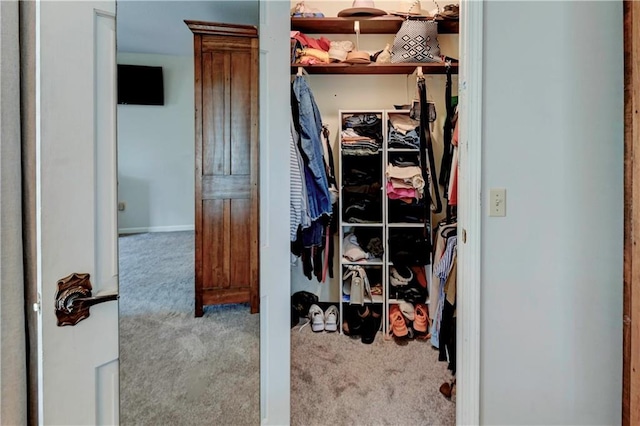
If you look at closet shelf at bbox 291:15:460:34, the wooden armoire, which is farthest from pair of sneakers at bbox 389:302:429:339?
closet shelf at bbox 291:15:460:34

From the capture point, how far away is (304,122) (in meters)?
1.86

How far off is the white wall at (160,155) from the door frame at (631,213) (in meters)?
1.46

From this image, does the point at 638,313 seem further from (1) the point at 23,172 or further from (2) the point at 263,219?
(1) the point at 23,172

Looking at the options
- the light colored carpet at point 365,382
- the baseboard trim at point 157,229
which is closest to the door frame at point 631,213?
the light colored carpet at point 365,382

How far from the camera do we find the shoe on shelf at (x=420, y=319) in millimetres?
2410

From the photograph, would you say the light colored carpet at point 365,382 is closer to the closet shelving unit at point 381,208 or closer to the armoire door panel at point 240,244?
the closet shelving unit at point 381,208

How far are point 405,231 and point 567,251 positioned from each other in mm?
1254

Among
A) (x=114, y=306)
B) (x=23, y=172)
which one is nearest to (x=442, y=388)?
(x=114, y=306)

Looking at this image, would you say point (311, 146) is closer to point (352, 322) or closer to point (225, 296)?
point (225, 296)

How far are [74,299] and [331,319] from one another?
80.1 inches

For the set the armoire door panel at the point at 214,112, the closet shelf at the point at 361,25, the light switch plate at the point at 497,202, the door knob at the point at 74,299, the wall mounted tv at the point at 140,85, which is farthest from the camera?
the closet shelf at the point at 361,25

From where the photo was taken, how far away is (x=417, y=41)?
2.25m

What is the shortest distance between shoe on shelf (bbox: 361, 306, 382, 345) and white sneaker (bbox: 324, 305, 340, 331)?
0.73 ft

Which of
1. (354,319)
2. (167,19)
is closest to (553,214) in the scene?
(167,19)
